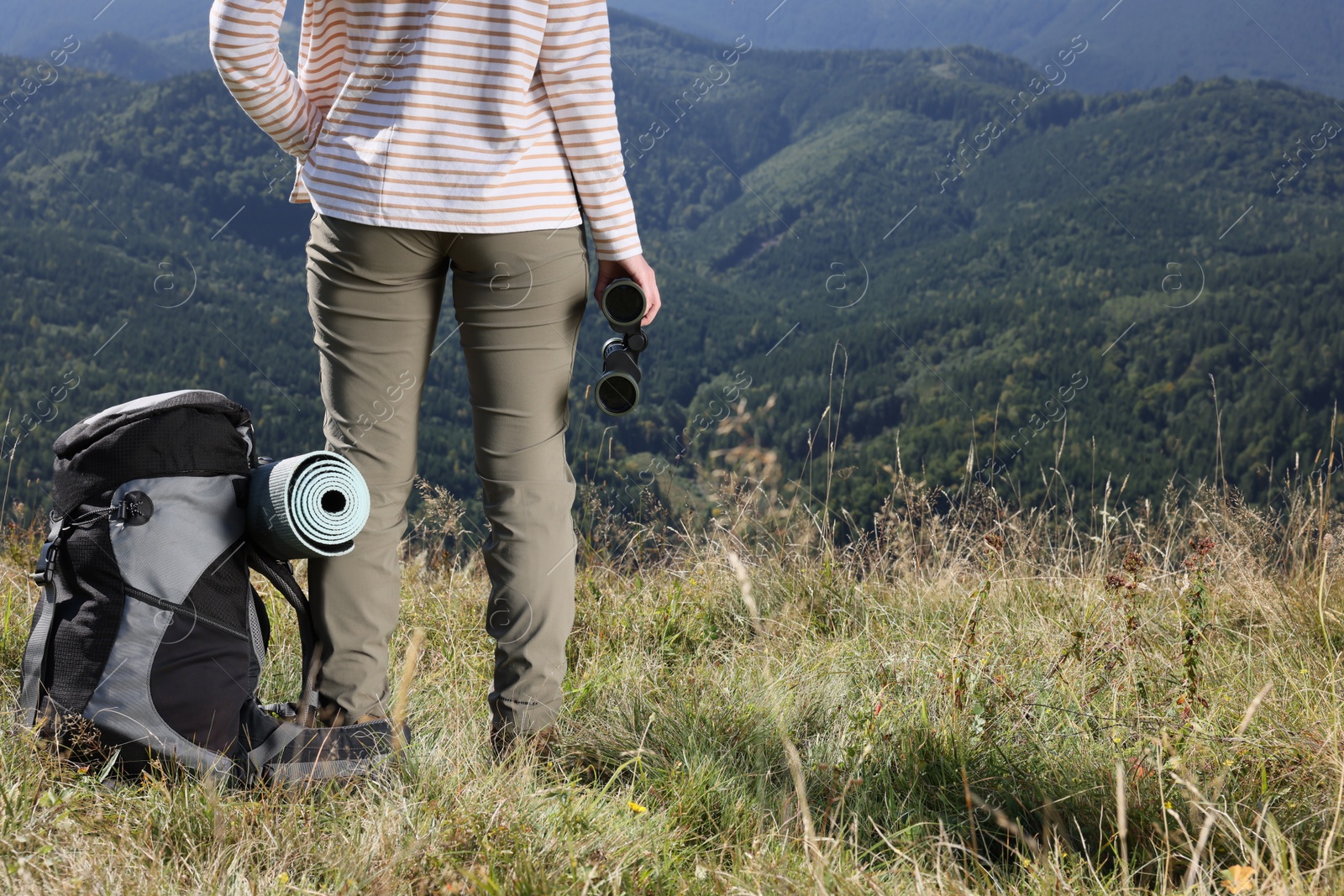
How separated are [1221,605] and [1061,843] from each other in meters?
1.24

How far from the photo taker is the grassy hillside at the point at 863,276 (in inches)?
1603

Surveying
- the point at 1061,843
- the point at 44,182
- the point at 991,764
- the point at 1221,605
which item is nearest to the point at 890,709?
the point at 991,764

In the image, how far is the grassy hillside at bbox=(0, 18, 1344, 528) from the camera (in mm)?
40719

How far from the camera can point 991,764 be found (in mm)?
1486

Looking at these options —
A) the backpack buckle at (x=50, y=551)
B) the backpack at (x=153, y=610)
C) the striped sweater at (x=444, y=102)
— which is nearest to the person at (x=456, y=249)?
the striped sweater at (x=444, y=102)

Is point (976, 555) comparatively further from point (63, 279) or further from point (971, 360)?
point (63, 279)

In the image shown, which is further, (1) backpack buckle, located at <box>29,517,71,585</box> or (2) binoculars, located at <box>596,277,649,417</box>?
(2) binoculars, located at <box>596,277,649,417</box>

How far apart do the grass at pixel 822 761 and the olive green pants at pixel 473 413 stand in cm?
20

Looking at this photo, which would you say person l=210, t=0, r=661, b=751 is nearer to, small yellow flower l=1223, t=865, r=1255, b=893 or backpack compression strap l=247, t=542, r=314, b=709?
backpack compression strap l=247, t=542, r=314, b=709

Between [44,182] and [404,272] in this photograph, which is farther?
[44,182]

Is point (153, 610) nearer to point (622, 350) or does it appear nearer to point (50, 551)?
point (50, 551)

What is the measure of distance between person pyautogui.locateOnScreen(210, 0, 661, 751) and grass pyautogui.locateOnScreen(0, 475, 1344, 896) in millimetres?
256

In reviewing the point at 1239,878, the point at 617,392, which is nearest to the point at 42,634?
the point at 617,392

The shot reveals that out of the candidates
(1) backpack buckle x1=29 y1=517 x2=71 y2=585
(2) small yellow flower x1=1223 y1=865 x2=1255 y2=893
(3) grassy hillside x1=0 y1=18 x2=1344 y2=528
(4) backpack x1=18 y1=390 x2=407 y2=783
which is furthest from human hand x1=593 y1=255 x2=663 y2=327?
(2) small yellow flower x1=1223 y1=865 x2=1255 y2=893
